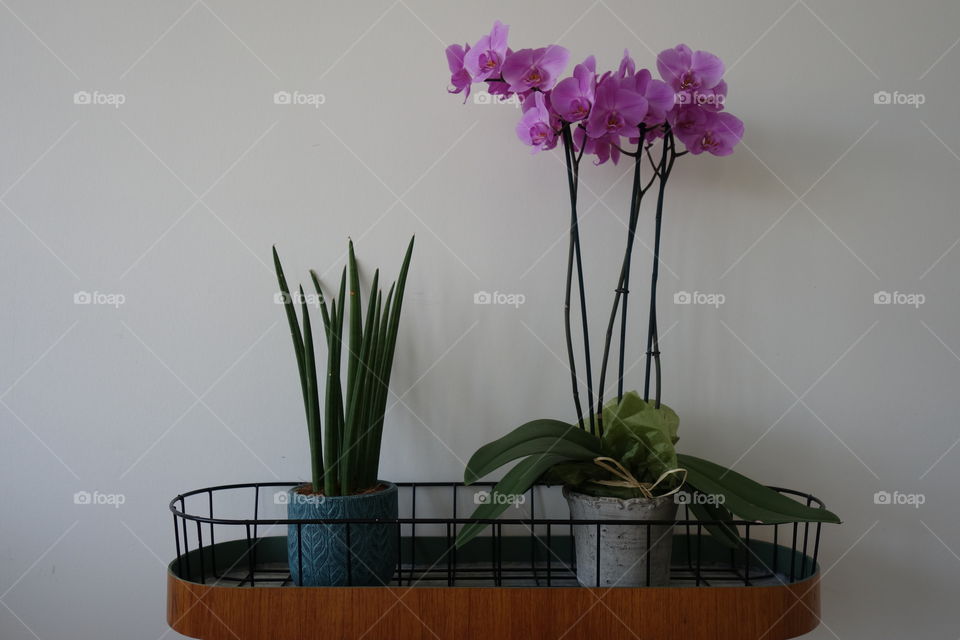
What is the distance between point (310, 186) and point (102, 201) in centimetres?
21

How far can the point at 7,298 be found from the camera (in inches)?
29.8

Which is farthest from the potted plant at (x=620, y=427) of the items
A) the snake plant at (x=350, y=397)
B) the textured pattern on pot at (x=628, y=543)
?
the snake plant at (x=350, y=397)

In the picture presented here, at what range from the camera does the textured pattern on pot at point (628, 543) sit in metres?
0.58

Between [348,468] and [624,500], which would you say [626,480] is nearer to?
[624,500]

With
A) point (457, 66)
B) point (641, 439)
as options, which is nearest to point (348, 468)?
point (641, 439)

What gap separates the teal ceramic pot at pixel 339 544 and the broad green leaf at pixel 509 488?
0.08 metres

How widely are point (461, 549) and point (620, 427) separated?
0.71 feet

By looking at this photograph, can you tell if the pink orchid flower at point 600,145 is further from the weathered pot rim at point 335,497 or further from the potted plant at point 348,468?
the weathered pot rim at point 335,497

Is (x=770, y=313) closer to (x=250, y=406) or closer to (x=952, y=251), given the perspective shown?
(x=952, y=251)

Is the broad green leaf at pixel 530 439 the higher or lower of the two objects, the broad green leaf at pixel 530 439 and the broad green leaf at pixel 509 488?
the higher

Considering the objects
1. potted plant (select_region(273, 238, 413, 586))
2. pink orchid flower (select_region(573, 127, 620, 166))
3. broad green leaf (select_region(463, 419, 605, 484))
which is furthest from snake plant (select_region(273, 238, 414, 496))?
pink orchid flower (select_region(573, 127, 620, 166))

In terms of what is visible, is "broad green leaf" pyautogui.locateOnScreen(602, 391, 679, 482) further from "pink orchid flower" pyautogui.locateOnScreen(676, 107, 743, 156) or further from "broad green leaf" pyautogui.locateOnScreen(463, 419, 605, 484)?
"pink orchid flower" pyautogui.locateOnScreen(676, 107, 743, 156)

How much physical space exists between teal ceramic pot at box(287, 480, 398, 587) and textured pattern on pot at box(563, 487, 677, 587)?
0.17m

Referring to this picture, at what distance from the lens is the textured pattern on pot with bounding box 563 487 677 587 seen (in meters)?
0.58
